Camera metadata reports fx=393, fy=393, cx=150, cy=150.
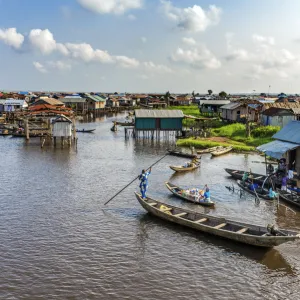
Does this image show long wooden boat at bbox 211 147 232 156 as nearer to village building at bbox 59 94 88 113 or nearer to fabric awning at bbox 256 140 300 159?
fabric awning at bbox 256 140 300 159

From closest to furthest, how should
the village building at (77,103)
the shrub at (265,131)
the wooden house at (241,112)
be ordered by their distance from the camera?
the shrub at (265,131) → the wooden house at (241,112) → the village building at (77,103)

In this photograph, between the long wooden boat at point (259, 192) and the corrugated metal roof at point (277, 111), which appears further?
the corrugated metal roof at point (277, 111)

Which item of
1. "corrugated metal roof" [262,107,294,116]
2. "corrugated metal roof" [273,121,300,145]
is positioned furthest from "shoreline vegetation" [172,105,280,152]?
"corrugated metal roof" [273,121,300,145]

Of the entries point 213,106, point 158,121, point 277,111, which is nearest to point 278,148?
point 277,111

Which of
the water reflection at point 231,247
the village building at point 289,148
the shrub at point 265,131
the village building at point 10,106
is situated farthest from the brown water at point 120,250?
the village building at point 10,106

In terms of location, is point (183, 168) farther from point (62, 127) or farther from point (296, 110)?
point (296, 110)

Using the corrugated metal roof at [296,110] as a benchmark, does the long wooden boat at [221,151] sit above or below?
below

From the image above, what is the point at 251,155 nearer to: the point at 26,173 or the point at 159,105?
the point at 26,173

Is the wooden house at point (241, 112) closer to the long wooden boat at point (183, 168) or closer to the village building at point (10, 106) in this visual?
the long wooden boat at point (183, 168)

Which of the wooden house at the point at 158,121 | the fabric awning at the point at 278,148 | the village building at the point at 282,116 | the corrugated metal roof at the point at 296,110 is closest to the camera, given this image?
the fabric awning at the point at 278,148
